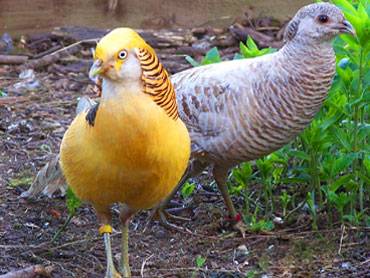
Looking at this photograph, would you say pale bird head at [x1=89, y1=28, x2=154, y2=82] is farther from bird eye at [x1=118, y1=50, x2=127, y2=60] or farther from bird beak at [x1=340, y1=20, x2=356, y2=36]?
bird beak at [x1=340, y1=20, x2=356, y2=36]

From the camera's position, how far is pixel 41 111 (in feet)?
20.6

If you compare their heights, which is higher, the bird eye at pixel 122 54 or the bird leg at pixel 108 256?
the bird eye at pixel 122 54

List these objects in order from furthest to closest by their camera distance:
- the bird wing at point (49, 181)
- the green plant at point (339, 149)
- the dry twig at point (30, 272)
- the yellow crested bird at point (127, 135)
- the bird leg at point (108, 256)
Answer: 1. the bird wing at point (49, 181)
2. the green plant at point (339, 149)
3. the bird leg at point (108, 256)
4. the dry twig at point (30, 272)
5. the yellow crested bird at point (127, 135)

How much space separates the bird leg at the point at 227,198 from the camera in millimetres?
4574

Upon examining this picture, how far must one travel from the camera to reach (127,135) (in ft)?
10.1

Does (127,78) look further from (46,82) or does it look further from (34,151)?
(46,82)

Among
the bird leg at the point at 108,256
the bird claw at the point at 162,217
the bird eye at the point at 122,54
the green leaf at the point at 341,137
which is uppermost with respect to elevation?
the bird eye at the point at 122,54

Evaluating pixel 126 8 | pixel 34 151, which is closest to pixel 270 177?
pixel 34 151

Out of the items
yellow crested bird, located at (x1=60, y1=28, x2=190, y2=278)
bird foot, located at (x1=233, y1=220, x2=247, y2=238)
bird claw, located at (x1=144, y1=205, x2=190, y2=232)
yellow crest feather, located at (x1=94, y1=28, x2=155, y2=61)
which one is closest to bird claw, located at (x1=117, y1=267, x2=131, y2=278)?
yellow crested bird, located at (x1=60, y1=28, x2=190, y2=278)

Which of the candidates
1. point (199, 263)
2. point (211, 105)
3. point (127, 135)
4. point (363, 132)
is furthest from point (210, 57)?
point (127, 135)

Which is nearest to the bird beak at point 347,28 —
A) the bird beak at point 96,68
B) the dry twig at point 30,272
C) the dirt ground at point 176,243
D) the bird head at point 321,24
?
the bird head at point 321,24

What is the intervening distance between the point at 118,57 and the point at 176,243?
181cm

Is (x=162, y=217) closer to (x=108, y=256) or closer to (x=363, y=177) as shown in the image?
(x=108, y=256)

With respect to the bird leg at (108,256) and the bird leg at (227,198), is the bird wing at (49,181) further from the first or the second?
the bird leg at (227,198)
